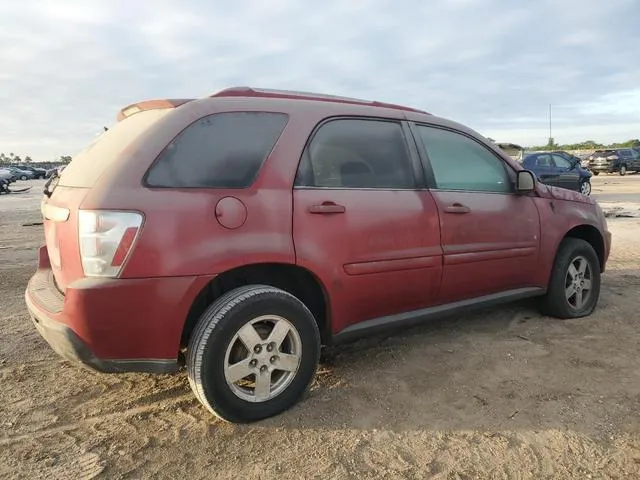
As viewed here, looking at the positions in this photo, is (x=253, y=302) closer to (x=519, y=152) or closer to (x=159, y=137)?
(x=159, y=137)

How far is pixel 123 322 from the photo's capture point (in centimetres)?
250

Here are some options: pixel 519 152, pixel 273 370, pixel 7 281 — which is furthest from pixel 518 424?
pixel 519 152

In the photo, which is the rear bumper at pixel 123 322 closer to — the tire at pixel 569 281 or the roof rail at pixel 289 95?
the roof rail at pixel 289 95

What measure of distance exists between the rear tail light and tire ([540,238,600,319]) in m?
3.41

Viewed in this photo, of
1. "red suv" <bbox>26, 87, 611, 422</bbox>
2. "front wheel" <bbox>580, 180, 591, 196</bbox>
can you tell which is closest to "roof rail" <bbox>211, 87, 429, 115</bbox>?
"red suv" <bbox>26, 87, 611, 422</bbox>

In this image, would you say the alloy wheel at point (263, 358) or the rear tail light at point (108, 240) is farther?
the alloy wheel at point (263, 358)

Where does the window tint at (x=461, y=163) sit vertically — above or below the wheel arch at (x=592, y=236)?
above

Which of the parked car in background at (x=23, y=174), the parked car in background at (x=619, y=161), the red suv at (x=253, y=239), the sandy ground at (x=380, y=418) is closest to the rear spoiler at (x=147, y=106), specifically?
the red suv at (x=253, y=239)

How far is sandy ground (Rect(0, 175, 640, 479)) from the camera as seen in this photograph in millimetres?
2430

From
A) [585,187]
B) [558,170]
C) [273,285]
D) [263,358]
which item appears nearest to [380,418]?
[263,358]

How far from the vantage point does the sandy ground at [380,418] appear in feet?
7.97

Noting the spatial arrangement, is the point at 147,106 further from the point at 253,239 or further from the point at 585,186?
the point at 585,186

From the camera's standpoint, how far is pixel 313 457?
249 centimetres

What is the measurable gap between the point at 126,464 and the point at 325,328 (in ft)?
4.16
